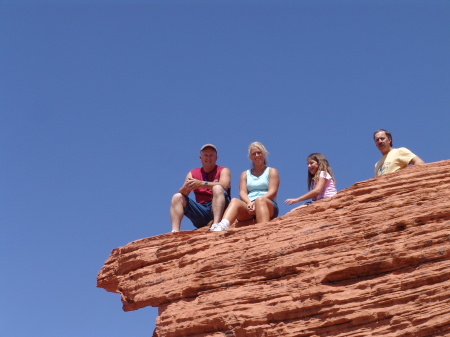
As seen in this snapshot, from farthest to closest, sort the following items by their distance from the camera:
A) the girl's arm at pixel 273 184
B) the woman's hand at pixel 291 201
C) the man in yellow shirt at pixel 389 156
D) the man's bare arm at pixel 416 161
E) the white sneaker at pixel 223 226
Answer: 1. the girl's arm at pixel 273 184
2. the woman's hand at pixel 291 201
3. the white sneaker at pixel 223 226
4. the man in yellow shirt at pixel 389 156
5. the man's bare arm at pixel 416 161

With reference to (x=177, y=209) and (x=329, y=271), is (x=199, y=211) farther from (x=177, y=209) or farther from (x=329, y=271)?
(x=329, y=271)

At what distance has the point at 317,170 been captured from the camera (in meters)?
11.8

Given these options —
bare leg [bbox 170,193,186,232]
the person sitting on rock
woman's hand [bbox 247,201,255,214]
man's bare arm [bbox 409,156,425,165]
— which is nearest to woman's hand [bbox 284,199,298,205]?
the person sitting on rock

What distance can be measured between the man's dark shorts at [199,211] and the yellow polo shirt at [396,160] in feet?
10.8

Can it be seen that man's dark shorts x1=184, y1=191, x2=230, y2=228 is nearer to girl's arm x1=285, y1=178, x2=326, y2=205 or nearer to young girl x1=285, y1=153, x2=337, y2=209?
girl's arm x1=285, y1=178, x2=326, y2=205

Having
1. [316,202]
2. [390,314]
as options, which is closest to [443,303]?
[390,314]

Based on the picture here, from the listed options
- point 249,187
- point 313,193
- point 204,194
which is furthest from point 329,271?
point 204,194

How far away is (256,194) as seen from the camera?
1193cm

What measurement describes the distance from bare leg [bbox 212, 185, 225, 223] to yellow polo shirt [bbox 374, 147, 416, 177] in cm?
322

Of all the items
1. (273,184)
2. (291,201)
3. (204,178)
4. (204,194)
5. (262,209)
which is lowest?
(262,209)

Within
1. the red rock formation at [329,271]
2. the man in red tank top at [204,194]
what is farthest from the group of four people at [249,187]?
the red rock formation at [329,271]

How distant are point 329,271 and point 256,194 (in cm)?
279

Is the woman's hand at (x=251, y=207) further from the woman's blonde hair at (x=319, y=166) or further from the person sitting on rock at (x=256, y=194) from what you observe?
the woman's blonde hair at (x=319, y=166)

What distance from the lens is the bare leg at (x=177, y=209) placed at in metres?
11.9
